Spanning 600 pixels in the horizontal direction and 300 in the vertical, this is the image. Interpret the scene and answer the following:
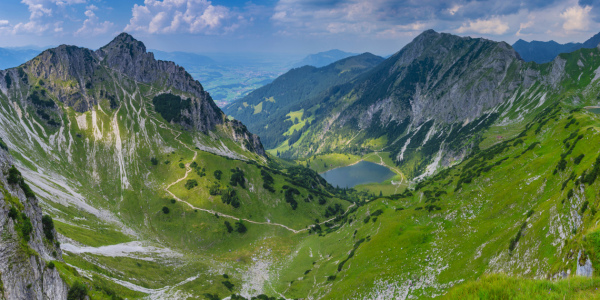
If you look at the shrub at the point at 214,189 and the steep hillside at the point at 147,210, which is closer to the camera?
the steep hillside at the point at 147,210

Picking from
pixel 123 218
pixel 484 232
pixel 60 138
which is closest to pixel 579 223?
pixel 484 232

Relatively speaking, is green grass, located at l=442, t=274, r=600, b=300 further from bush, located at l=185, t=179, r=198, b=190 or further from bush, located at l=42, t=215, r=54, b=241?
bush, located at l=185, t=179, r=198, b=190

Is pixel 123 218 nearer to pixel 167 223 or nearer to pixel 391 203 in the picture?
pixel 167 223

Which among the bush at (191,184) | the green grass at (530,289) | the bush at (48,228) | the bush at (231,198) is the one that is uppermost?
the green grass at (530,289)

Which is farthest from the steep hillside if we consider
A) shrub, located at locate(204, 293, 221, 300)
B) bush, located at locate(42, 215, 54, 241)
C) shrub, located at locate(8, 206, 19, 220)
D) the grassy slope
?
shrub, located at locate(8, 206, 19, 220)

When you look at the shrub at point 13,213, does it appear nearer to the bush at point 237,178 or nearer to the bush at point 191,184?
the bush at point 191,184

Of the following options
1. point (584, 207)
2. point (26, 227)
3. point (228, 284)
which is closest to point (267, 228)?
point (228, 284)

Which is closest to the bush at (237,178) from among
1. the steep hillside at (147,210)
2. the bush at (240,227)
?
the steep hillside at (147,210)

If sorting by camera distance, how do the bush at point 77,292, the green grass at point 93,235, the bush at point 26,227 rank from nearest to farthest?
the bush at point 26,227
the bush at point 77,292
the green grass at point 93,235
